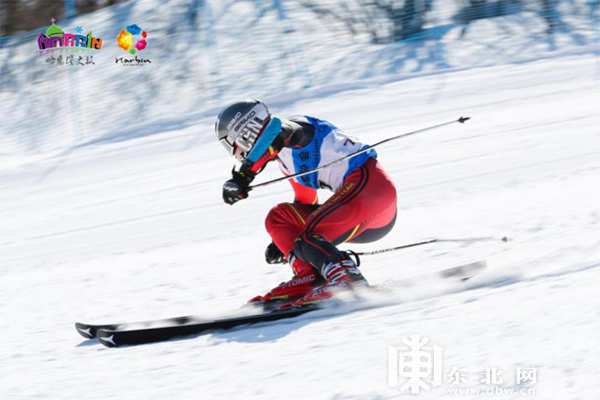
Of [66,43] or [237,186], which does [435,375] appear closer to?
[237,186]

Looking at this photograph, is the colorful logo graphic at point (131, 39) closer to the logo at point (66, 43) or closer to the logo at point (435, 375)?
the logo at point (66, 43)

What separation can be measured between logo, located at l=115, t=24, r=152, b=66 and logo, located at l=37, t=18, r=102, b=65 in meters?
0.40

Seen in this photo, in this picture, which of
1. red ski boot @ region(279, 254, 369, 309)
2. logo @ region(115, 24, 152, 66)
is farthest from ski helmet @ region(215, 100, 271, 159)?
logo @ region(115, 24, 152, 66)

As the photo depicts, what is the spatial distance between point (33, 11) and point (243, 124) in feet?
34.1

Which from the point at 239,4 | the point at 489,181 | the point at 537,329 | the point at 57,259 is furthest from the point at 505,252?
the point at 239,4

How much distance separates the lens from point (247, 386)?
9.70ft

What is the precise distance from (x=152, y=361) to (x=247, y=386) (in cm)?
69

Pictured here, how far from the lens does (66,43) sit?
487 inches

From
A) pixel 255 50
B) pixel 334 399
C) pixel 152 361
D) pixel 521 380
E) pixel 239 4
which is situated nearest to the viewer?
pixel 521 380

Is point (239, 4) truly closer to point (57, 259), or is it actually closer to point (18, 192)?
point (18, 192)

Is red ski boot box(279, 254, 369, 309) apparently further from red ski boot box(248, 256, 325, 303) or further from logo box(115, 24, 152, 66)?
logo box(115, 24, 152, 66)

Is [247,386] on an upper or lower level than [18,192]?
upper

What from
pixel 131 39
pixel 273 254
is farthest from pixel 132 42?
pixel 273 254

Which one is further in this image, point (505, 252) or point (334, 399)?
point (505, 252)
